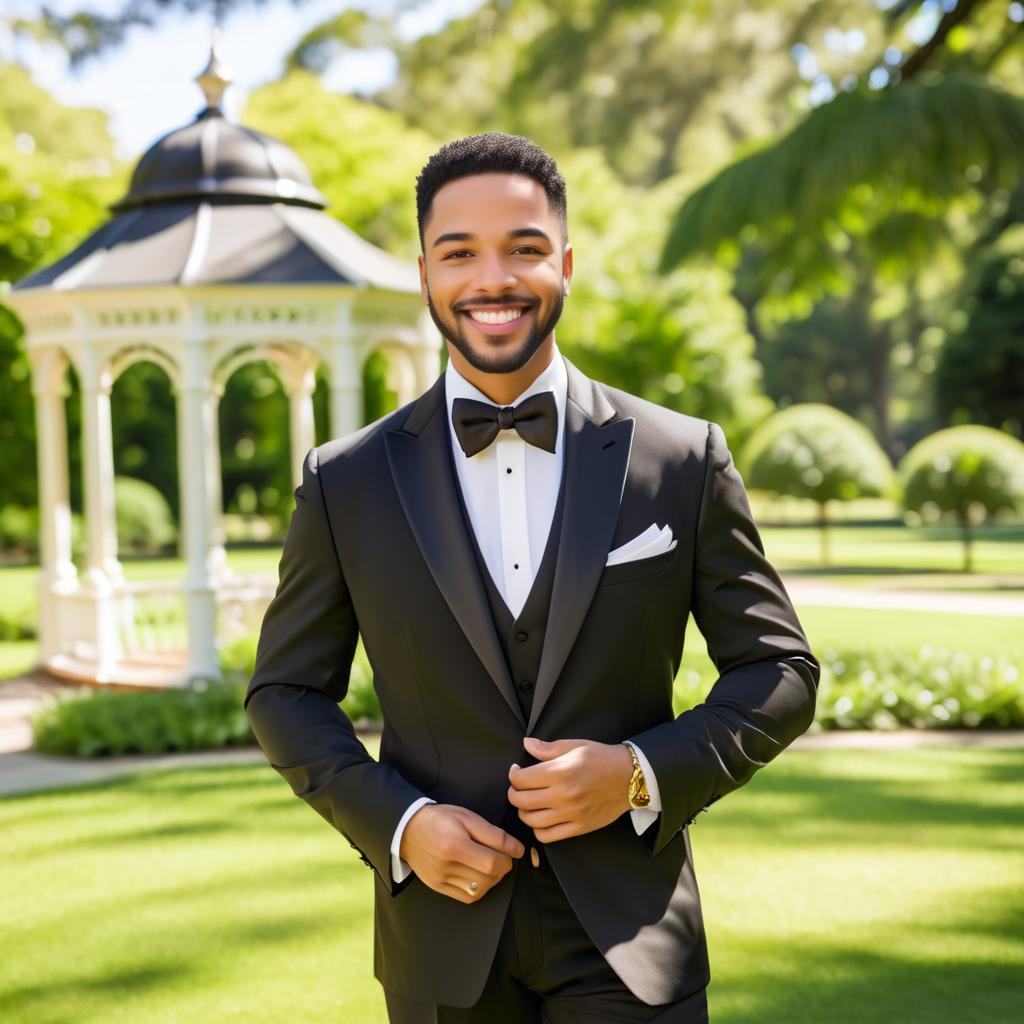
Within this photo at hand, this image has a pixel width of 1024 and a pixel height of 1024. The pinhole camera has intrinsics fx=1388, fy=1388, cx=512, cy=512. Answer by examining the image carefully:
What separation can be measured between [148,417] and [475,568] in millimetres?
28187

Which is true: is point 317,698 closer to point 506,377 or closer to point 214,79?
point 506,377

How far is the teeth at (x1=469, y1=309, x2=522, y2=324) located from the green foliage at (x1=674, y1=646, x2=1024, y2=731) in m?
7.92

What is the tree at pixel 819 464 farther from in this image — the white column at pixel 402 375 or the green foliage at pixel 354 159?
the white column at pixel 402 375

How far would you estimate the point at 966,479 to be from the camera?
23125 mm


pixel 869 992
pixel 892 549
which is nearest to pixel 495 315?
pixel 869 992

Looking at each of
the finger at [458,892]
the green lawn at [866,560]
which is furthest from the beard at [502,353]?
the green lawn at [866,560]

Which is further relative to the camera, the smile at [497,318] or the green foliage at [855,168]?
the green foliage at [855,168]

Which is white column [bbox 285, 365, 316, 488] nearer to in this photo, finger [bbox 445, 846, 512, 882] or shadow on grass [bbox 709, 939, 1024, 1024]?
shadow on grass [bbox 709, 939, 1024, 1024]

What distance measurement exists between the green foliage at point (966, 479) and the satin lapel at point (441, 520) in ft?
71.3

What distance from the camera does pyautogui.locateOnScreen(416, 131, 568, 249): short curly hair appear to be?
91.4 inches

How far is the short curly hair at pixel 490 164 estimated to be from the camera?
2.32 meters

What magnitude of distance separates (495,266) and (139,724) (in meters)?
8.22

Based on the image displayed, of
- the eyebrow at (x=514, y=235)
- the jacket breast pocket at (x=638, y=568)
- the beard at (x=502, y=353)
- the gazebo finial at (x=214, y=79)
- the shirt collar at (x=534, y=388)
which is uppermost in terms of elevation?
the gazebo finial at (x=214, y=79)

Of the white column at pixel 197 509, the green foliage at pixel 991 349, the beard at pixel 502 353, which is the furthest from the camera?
the green foliage at pixel 991 349
